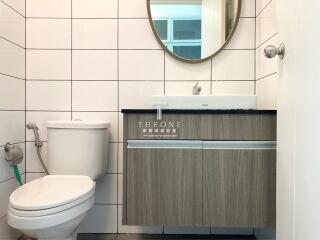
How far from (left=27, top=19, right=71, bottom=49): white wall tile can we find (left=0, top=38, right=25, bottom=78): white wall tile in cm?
11

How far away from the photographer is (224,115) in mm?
1354

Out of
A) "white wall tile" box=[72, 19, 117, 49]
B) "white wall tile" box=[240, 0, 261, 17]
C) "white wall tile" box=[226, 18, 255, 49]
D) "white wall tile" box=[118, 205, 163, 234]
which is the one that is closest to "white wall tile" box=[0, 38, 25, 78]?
"white wall tile" box=[72, 19, 117, 49]

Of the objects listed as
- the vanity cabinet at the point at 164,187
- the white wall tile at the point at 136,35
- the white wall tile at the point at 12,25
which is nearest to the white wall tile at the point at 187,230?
the vanity cabinet at the point at 164,187

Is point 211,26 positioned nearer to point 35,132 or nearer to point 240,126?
point 240,126

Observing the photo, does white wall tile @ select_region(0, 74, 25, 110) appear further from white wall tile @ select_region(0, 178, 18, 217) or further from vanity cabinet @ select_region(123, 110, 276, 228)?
vanity cabinet @ select_region(123, 110, 276, 228)

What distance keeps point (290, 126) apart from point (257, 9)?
110cm

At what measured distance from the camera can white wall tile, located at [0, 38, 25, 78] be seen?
5.19 feet

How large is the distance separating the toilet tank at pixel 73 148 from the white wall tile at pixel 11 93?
28cm

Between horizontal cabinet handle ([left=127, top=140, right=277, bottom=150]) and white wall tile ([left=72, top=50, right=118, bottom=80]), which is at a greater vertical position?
white wall tile ([left=72, top=50, right=118, bottom=80])

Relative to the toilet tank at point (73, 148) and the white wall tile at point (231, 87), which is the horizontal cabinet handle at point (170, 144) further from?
the white wall tile at point (231, 87)

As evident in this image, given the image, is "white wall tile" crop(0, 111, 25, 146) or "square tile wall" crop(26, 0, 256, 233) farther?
"square tile wall" crop(26, 0, 256, 233)

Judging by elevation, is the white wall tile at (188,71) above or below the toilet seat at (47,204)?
above

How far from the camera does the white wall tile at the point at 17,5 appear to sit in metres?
1.67

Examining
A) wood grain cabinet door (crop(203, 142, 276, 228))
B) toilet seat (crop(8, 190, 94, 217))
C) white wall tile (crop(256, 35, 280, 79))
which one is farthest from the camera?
white wall tile (crop(256, 35, 280, 79))
